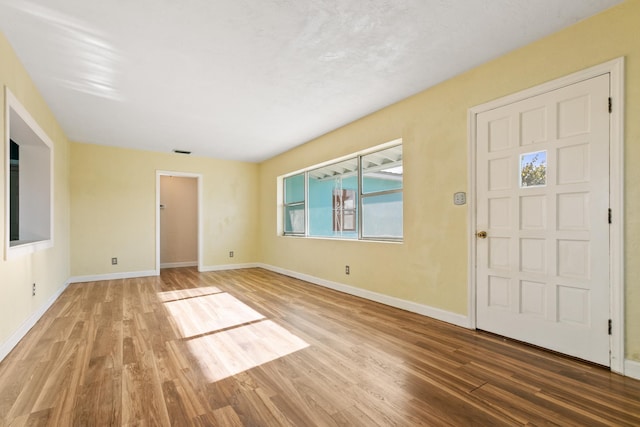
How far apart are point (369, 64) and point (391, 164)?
4.97 ft

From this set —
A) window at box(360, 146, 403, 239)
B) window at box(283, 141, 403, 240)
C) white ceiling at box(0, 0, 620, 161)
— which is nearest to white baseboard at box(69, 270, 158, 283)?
white ceiling at box(0, 0, 620, 161)

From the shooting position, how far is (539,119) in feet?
8.26

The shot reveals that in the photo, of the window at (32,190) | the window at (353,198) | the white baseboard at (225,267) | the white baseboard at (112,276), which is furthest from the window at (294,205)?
the window at (32,190)

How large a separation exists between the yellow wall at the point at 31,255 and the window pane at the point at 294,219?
383 cm

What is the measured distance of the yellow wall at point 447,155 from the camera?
6.72ft

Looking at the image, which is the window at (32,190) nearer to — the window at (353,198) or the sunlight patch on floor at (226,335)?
the sunlight patch on floor at (226,335)

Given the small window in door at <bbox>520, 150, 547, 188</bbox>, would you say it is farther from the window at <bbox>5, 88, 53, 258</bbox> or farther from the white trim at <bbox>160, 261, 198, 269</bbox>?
the white trim at <bbox>160, 261, 198, 269</bbox>

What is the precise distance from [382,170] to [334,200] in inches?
46.4

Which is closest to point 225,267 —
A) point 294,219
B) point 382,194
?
point 294,219

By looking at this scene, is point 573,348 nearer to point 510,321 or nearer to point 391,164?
point 510,321

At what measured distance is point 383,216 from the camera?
412cm

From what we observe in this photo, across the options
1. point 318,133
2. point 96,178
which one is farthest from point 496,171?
point 96,178

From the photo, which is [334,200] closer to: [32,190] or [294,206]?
[294,206]

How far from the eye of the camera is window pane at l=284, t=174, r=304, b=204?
6.05m
